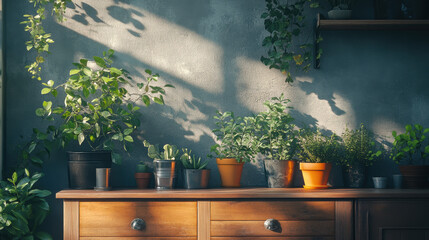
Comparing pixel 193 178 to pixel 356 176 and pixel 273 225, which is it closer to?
pixel 273 225

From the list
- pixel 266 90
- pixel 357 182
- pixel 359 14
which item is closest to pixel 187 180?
pixel 266 90

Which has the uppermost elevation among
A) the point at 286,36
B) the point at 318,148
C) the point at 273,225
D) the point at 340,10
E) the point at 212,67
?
the point at 340,10

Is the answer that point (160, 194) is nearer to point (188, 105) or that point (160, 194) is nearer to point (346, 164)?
point (188, 105)

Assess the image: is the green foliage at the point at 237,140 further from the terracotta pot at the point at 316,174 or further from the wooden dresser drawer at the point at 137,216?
the wooden dresser drawer at the point at 137,216

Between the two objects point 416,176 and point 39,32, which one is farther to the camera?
point 39,32

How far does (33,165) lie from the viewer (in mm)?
2803

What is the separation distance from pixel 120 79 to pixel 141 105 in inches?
10.7

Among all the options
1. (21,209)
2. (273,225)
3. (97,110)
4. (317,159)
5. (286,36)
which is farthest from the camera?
(286,36)

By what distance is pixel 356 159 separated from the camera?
105 inches

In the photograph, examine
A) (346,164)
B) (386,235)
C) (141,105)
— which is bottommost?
(386,235)

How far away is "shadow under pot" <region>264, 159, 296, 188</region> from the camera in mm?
2555

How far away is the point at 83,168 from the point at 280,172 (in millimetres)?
1145

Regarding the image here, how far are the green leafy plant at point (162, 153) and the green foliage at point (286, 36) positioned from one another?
2.66ft

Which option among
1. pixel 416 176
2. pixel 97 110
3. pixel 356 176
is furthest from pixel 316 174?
pixel 97 110
